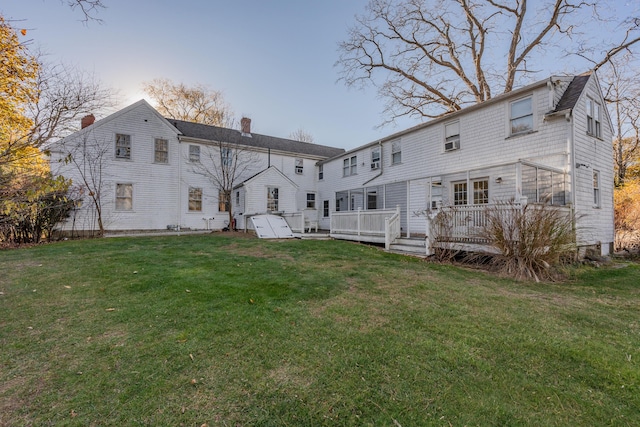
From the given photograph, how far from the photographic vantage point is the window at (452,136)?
11.5m

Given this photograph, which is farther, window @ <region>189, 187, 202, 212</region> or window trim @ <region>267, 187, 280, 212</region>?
window trim @ <region>267, 187, 280, 212</region>

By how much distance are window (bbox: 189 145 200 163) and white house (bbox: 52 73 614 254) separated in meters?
0.08

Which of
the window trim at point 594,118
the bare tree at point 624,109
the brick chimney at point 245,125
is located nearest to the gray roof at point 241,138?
the brick chimney at point 245,125

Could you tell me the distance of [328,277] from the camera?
5.67m

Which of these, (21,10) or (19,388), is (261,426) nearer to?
(19,388)

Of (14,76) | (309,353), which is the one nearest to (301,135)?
(14,76)

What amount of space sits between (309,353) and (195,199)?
1613 cm

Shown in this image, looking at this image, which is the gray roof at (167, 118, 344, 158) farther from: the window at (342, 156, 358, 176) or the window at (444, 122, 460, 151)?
the window at (444, 122, 460, 151)

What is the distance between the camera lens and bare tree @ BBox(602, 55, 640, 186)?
15.7 meters

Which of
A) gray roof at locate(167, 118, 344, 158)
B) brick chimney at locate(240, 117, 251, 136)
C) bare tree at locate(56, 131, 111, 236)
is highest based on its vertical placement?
brick chimney at locate(240, 117, 251, 136)

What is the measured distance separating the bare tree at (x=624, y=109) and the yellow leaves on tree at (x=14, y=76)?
23.7m

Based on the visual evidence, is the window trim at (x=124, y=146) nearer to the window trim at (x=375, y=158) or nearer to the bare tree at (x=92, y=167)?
the bare tree at (x=92, y=167)

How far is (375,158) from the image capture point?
15.5m

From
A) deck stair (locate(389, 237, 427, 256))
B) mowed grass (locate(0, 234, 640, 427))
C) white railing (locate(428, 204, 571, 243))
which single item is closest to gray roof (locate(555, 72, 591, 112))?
white railing (locate(428, 204, 571, 243))
